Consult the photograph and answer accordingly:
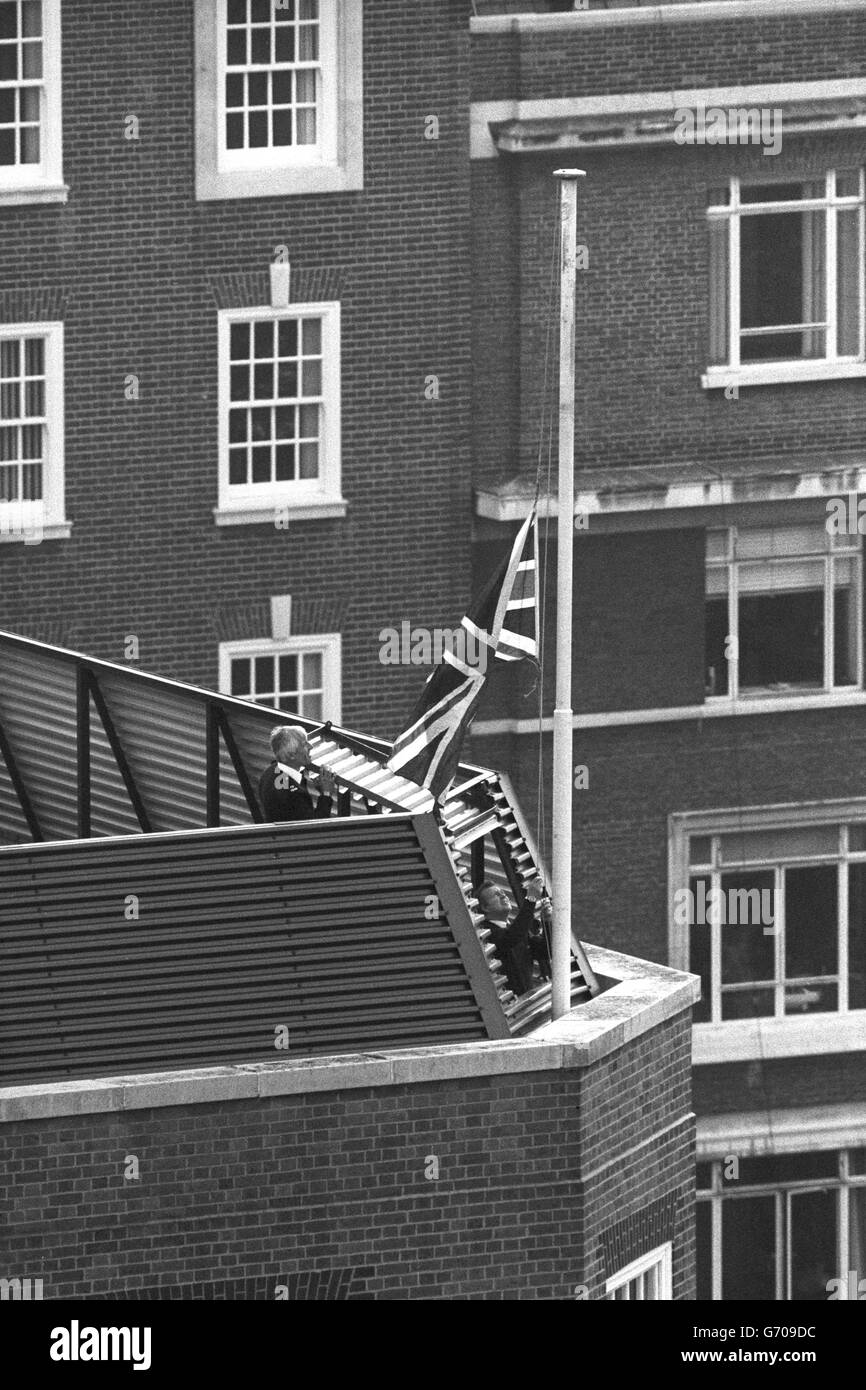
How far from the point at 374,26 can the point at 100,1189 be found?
2050 cm

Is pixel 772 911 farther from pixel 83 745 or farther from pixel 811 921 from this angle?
pixel 83 745

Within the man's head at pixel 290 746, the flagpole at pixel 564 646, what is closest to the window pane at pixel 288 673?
the flagpole at pixel 564 646

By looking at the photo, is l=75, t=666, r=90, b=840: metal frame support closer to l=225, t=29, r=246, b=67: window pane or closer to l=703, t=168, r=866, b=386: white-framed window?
l=225, t=29, r=246, b=67: window pane

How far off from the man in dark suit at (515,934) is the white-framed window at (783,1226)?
17.6 metres

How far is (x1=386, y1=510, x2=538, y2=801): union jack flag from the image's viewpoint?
2847 cm

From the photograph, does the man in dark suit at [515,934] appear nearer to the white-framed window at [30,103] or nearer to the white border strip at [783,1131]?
the white-framed window at [30,103]

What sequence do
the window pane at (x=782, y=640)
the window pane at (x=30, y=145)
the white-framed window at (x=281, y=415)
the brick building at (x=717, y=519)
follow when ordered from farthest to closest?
the window pane at (x=782, y=640) → the brick building at (x=717, y=519) → the white-framed window at (x=281, y=415) → the window pane at (x=30, y=145)

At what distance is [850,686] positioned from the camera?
46.0 m

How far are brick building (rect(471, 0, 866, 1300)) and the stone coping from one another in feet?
56.3

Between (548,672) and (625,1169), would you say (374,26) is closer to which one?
(548,672)

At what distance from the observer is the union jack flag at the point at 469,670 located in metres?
28.5

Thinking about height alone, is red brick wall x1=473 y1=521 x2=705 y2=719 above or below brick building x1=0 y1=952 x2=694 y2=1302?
above

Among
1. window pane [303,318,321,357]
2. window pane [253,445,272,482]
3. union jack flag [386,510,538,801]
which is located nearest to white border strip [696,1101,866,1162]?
window pane [253,445,272,482]

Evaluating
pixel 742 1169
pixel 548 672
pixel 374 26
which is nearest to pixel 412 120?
pixel 374 26
